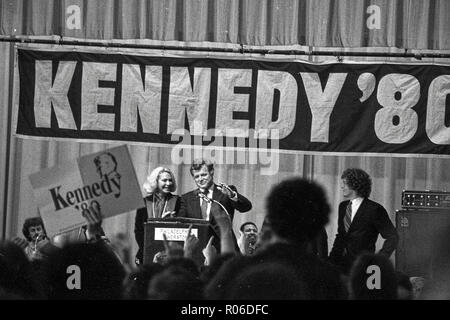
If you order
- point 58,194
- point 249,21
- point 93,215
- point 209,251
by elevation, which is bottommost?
point 209,251

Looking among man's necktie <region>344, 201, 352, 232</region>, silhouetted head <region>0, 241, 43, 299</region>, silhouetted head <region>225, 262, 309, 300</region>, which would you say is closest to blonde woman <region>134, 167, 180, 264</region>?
man's necktie <region>344, 201, 352, 232</region>

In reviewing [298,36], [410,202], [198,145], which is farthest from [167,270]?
[298,36]

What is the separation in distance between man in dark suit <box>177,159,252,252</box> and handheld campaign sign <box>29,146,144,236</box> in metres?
1.53

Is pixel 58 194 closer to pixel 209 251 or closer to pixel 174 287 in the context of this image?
pixel 209 251

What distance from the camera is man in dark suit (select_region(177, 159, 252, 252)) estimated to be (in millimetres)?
6082

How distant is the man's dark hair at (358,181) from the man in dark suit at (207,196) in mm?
752

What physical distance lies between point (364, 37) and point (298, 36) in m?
0.57

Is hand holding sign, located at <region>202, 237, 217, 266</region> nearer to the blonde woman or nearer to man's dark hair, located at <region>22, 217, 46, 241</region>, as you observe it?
the blonde woman

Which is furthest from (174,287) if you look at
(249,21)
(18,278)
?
(249,21)

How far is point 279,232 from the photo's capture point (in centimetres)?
300

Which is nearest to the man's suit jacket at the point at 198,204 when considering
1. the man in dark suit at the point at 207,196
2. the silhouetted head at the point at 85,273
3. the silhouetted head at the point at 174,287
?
the man in dark suit at the point at 207,196

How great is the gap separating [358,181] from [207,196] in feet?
3.53

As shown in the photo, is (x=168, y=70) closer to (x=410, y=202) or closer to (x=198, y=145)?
(x=198, y=145)

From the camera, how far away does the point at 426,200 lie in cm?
645
